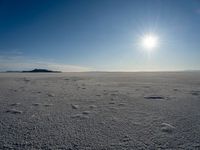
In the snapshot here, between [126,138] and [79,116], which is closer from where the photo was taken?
[126,138]

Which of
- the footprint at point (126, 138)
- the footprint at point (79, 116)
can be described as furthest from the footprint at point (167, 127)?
the footprint at point (79, 116)

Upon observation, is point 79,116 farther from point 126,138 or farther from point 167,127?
point 167,127

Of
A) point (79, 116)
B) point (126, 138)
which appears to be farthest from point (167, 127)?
point (79, 116)

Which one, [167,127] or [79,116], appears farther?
[79,116]

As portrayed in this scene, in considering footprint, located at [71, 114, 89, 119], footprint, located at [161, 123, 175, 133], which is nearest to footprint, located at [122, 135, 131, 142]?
footprint, located at [161, 123, 175, 133]

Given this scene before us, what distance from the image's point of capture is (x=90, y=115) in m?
3.58

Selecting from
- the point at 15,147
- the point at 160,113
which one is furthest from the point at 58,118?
the point at 160,113

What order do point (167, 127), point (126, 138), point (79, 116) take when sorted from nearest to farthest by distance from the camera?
point (126, 138) → point (167, 127) → point (79, 116)

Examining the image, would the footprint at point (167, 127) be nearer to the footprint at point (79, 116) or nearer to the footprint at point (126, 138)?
the footprint at point (126, 138)

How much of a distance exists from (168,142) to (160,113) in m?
1.56

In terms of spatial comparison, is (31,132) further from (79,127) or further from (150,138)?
(150,138)

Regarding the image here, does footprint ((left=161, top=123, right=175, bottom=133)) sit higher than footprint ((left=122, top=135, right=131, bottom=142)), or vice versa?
footprint ((left=161, top=123, right=175, bottom=133))

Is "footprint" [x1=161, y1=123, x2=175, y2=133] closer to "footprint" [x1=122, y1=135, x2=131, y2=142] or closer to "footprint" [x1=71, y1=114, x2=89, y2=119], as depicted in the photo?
"footprint" [x1=122, y1=135, x2=131, y2=142]

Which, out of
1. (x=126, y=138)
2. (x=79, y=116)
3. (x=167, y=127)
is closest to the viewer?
(x=126, y=138)
